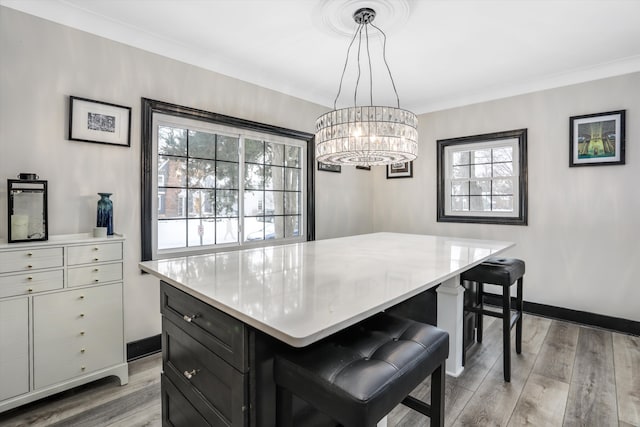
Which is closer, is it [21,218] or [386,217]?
[21,218]

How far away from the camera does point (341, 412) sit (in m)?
0.89

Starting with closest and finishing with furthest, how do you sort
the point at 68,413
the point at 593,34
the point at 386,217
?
the point at 68,413 < the point at 593,34 < the point at 386,217

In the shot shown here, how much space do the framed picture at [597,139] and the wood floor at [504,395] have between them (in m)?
1.72

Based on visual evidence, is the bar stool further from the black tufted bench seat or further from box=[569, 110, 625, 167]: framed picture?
box=[569, 110, 625, 167]: framed picture

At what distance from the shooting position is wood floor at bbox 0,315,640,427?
5.95 feet

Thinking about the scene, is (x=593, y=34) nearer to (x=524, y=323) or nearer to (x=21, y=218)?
(x=524, y=323)

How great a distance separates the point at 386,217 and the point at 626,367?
2958mm

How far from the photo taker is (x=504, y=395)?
6.66ft

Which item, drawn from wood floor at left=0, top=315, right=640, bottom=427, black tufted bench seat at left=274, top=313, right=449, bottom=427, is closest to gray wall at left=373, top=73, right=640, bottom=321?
wood floor at left=0, top=315, right=640, bottom=427

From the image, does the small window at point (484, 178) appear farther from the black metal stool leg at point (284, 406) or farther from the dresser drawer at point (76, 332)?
the dresser drawer at point (76, 332)

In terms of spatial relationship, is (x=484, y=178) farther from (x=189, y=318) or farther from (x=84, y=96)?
(x=84, y=96)

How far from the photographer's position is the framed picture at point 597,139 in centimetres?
303

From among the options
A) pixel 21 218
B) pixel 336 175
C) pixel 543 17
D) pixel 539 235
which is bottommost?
pixel 539 235

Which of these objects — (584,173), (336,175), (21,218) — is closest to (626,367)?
(584,173)
